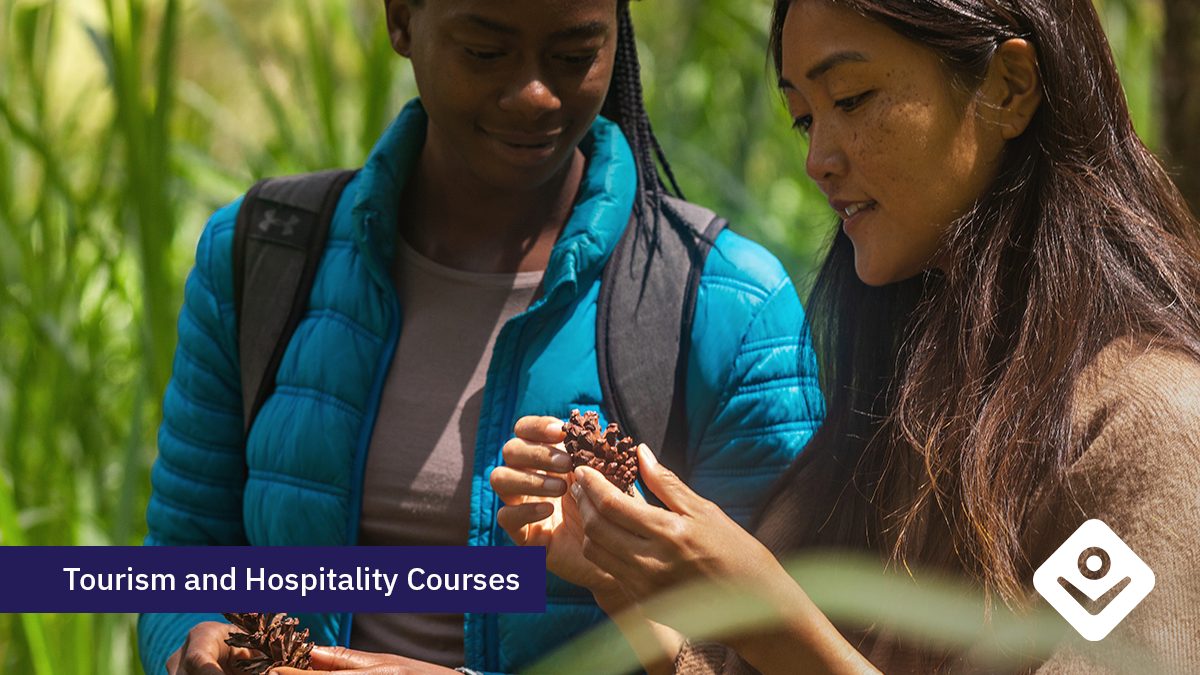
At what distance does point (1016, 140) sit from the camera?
4.98ft

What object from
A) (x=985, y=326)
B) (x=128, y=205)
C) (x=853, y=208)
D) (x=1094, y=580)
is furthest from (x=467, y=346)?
(x=128, y=205)

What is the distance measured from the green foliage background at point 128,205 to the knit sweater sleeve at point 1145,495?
612mm

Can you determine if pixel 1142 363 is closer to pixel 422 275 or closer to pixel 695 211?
pixel 695 211

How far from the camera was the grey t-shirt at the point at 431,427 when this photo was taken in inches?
71.7

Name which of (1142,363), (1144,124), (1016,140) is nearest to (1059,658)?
(1142,363)

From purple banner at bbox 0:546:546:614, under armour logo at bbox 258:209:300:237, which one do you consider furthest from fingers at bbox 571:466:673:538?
under armour logo at bbox 258:209:300:237

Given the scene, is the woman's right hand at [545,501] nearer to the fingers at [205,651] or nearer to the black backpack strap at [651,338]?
the black backpack strap at [651,338]

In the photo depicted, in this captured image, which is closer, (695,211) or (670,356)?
(670,356)

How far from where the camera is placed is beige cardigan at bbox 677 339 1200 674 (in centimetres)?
125

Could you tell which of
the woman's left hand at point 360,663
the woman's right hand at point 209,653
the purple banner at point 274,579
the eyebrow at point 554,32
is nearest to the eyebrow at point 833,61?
the eyebrow at point 554,32

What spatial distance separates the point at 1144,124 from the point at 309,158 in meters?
2.53

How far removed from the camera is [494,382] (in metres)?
1.83

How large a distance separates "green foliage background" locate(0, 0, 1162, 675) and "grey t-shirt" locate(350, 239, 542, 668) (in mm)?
484

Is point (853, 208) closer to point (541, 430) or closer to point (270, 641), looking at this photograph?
point (541, 430)
